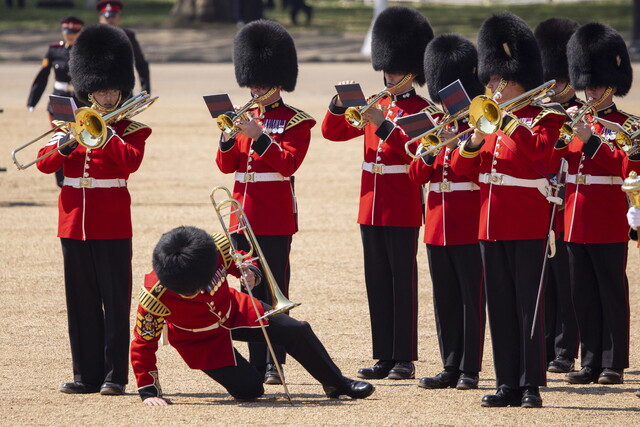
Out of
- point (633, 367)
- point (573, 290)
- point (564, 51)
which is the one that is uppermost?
point (564, 51)

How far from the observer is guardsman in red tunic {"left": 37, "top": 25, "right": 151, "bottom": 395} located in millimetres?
5527

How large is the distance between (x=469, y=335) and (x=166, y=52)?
16.6 metres

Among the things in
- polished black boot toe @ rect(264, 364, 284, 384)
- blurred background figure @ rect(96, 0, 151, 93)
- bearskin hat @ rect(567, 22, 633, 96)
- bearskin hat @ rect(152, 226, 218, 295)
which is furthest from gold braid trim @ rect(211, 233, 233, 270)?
blurred background figure @ rect(96, 0, 151, 93)

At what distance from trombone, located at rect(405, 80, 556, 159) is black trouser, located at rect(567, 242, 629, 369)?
907mm

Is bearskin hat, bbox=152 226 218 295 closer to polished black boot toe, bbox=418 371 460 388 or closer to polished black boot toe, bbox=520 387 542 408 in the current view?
polished black boot toe, bbox=418 371 460 388

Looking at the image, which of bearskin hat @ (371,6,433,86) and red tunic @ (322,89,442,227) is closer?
red tunic @ (322,89,442,227)

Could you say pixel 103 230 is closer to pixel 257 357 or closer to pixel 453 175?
pixel 257 357

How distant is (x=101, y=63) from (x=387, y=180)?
1337 mm

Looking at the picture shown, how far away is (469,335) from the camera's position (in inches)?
224

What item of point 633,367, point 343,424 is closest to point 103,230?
point 343,424

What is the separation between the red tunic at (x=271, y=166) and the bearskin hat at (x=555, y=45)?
4.33 feet

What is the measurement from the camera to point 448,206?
5781 millimetres

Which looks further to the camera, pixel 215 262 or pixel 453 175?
pixel 453 175

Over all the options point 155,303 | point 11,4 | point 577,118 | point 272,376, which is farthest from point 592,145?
point 11,4
